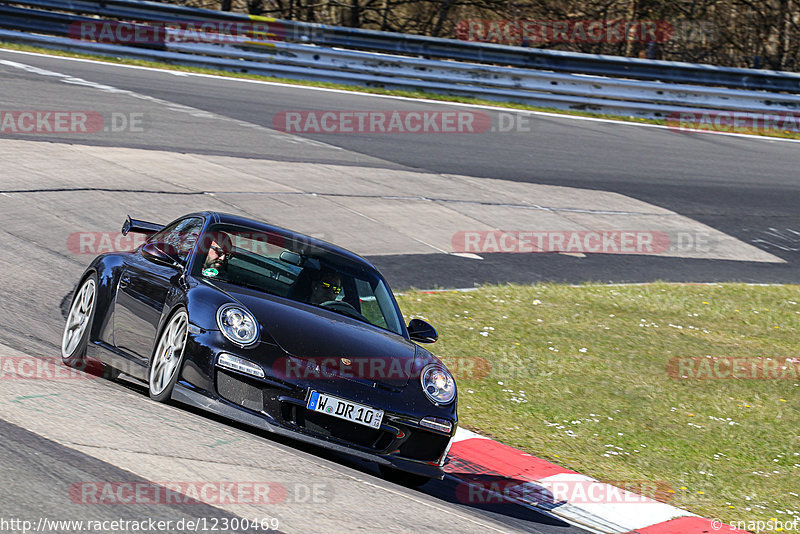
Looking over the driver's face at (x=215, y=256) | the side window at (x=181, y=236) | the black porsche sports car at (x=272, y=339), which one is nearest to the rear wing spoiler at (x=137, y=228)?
the side window at (x=181, y=236)

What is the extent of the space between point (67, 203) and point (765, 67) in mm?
19905

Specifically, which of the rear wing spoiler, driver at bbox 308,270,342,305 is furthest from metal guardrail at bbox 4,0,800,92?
driver at bbox 308,270,342,305

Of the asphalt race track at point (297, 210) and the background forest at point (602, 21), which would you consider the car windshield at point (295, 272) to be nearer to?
the asphalt race track at point (297, 210)

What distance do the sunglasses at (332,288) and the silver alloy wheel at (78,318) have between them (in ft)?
5.35

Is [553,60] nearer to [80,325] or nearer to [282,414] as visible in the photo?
[80,325]

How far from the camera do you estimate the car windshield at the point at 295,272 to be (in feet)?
21.2

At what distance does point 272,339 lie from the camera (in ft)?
18.7

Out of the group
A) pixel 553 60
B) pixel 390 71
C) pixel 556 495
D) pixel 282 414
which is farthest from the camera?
pixel 553 60

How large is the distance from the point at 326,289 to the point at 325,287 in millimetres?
15

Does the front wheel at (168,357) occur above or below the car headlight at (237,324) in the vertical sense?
below

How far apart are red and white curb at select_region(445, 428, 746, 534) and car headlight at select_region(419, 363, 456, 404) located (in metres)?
0.59

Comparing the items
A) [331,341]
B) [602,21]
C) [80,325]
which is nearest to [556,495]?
[331,341]

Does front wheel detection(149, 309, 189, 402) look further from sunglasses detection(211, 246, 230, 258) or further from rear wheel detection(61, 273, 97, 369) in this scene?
rear wheel detection(61, 273, 97, 369)

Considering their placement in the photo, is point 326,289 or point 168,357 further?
point 326,289
